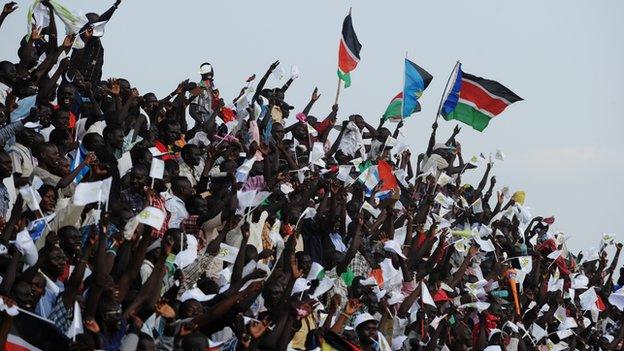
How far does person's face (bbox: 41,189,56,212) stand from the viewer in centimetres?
783

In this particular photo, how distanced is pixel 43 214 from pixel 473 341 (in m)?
4.51

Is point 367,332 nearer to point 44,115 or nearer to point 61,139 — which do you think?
point 61,139

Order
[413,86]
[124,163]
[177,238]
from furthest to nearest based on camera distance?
[413,86], [124,163], [177,238]

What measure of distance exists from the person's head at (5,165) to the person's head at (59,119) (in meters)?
1.08

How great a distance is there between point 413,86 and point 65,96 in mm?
6997

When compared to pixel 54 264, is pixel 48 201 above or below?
above

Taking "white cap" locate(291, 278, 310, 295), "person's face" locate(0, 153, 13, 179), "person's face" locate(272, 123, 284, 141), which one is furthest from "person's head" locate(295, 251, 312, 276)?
"person's face" locate(272, 123, 284, 141)

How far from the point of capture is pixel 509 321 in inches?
442

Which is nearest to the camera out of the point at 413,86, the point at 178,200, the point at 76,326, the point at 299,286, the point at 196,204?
the point at 76,326

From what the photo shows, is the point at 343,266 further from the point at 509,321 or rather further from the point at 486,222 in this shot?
the point at 486,222

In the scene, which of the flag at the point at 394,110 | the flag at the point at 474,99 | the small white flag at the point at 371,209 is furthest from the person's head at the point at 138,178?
the flag at the point at 474,99

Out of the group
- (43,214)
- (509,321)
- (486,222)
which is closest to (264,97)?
(486,222)

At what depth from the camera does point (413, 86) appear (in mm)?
15727

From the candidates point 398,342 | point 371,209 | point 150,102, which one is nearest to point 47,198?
point 398,342
